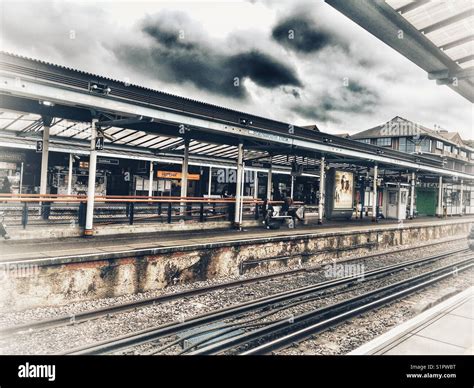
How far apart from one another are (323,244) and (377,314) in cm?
595

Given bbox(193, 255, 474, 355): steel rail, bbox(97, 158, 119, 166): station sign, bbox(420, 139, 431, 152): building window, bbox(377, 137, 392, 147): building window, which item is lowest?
bbox(193, 255, 474, 355): steel rail

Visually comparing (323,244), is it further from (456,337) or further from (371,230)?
(456,337)

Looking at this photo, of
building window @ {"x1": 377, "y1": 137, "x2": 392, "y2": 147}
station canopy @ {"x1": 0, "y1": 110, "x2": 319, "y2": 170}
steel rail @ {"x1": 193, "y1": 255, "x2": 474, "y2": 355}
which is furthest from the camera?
building window @ {"x1": 377, "y1": 137, "x2": 392, "y2": 147}

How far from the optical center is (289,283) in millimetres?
9422

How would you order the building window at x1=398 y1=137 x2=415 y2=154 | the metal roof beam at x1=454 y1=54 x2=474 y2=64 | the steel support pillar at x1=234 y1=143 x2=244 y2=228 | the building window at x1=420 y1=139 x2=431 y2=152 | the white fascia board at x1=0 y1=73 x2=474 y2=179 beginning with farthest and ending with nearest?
the building window at x1=398 y1=137 x2=415 y2=154 < the building window at x1=420 y1=139 x2=431 y2=152 < the steel support pillar at x1=234 y1=143 x2=244 y2=228 < the white fascia board at x1=0 y1=73 x2=474 y2=179 < the metal roof beam at x1=454 y1=54 x2=474 y2=64

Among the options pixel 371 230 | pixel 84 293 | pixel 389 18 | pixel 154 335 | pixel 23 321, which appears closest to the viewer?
pixel 389 18

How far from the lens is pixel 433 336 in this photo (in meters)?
4.45

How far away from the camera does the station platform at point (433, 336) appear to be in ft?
12.7

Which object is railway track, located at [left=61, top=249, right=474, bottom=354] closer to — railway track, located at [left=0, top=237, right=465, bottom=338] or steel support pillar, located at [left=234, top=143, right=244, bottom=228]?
railway track, located at [left=0, top=237, right=465, bottom=338]

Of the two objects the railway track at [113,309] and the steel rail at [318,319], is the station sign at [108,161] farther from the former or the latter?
the steel rail at [318,319]

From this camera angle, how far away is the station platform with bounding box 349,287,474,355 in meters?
3.87

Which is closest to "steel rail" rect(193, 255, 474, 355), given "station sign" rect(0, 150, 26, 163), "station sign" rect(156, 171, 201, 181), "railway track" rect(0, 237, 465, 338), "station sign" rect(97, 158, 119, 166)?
"railway track" rect(0, 237, 465, 338)

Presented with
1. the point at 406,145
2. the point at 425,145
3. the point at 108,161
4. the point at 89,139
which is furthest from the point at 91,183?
the point at 406,145
